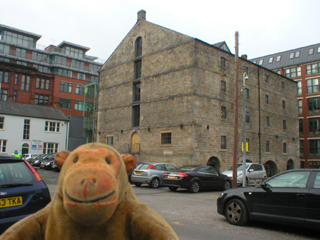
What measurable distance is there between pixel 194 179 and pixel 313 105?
1642 inches

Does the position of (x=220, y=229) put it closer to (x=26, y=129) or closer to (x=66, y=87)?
(x=26, y=129)

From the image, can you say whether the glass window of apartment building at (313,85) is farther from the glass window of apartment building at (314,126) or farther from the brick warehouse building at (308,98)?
the glass window of apartment building at (314,126)

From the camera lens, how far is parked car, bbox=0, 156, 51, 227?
4086 mm

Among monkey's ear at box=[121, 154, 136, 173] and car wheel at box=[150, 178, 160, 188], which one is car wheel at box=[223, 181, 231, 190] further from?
monkey's ear at box=[121, 154, 136, 173]

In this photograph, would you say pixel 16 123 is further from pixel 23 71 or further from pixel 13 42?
pixel 13 42

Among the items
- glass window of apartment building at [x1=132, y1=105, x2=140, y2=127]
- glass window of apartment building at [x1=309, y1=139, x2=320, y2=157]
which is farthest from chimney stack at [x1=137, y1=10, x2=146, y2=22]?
glass window of apartment building at [x1=309, y1=139, x2=320, y2=157]

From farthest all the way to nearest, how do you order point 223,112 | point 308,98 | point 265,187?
1. point 308,98
2. point 223,112
3. point 265,187

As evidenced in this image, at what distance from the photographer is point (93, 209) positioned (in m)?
1.65

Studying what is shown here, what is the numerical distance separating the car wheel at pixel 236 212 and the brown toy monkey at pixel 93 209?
613cm

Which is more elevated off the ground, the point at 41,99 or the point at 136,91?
the point at 41,99

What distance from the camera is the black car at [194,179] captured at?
49.6 ft

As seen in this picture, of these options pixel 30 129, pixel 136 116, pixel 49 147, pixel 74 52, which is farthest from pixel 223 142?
pixel 74 52

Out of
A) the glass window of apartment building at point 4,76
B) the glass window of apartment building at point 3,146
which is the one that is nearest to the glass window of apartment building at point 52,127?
the glass window of apartment building at point 3,146

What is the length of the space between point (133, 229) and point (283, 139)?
3879 cm
